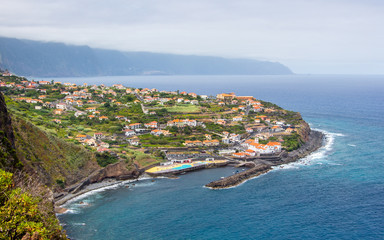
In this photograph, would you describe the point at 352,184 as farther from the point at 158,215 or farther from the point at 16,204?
the point at 16,204

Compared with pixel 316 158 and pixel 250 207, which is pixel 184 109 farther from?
pixel 250 207

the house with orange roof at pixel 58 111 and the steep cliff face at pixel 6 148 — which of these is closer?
the steep cliff face at pixel 6 148

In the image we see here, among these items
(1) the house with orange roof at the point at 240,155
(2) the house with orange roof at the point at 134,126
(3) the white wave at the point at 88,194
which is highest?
(2) the house with orange roof at the point at 134,126

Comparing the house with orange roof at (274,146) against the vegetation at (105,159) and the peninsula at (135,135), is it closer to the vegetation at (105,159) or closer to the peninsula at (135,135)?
the peninsula at (135,135)

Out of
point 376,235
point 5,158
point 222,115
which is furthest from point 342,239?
point 222,115

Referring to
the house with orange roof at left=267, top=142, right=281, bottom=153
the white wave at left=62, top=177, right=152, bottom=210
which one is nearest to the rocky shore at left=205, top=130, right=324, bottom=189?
the house with orange roof at left=267, top=142, right=281, bottom=153

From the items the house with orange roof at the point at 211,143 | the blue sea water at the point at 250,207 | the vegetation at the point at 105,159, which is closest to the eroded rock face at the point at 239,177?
the blue sea water at the point at 250,207

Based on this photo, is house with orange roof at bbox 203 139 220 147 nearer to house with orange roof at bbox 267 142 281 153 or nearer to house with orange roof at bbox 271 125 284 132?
house with orange roof at bbox 267 142 281 153
